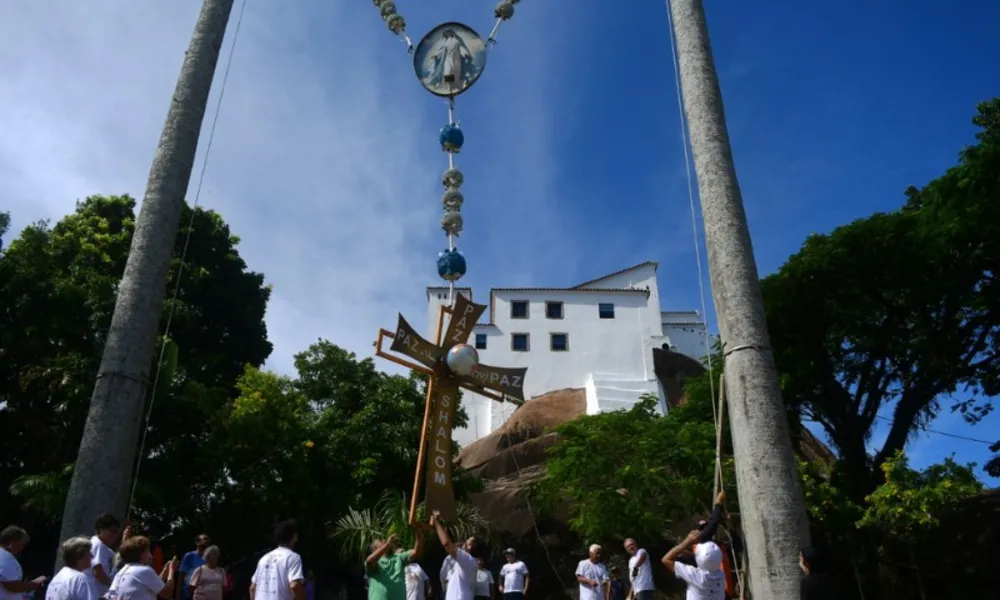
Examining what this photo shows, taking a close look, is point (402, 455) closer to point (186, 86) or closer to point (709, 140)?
point (186, 86)

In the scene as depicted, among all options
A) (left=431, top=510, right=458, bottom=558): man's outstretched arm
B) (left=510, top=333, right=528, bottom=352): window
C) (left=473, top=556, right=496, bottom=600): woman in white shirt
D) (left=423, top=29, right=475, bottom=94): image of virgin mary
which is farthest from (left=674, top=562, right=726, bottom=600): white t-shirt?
(left=510, top=333, right=528, bottom=352): window

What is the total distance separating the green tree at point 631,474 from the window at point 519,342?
1985 cm

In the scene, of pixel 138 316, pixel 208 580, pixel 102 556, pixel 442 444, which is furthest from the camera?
pixel 442 444

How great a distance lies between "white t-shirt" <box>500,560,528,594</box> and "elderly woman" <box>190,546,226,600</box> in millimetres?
4062

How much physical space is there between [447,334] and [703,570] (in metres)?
4.19

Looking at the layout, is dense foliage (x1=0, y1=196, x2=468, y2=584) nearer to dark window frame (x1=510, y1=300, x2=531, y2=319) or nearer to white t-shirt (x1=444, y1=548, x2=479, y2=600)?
white t-shirt (x1=444, y1=548, x2=479, y2=600)

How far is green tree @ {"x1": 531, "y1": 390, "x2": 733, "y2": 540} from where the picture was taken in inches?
601

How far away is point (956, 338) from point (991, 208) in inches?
137

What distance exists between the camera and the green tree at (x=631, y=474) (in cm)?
1527

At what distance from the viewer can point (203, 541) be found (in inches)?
383

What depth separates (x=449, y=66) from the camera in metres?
11.2

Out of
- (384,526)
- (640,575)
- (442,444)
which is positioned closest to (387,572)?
(442,444)

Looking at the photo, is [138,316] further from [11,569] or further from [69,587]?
[69,587]

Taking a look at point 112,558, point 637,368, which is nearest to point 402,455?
point 112,558
